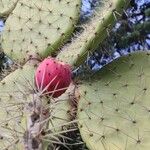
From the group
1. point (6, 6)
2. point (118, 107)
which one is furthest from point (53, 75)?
point (6, 6)

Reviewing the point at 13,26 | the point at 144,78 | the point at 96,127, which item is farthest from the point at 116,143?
the point at 13,26

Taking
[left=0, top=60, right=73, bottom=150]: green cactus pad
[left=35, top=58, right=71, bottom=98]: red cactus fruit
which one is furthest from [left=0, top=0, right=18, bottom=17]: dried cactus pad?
[left=35, top=58, right=71, bottom=98]: red cactus fruit

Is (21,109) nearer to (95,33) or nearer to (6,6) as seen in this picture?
(95,33)

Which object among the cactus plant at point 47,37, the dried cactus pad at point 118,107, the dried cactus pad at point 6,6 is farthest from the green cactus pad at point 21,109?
the dried cactus pad at point 6,6

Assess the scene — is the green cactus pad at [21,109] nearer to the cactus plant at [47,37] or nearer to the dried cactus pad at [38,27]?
the cactus plant at [47,37]

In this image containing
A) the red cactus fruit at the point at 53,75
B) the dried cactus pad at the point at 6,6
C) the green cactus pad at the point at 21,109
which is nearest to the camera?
the green cactus pad at the point at 21,109

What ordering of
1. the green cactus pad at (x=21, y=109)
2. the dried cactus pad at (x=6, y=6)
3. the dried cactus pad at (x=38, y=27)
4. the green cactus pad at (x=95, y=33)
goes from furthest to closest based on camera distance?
the dried cactus pad at (x=6, y=6), the dried cactus pad at (x=38, y=27), the green cactus pad at (x=95, y=33), the green cactus pad at (x=21, y=109)
